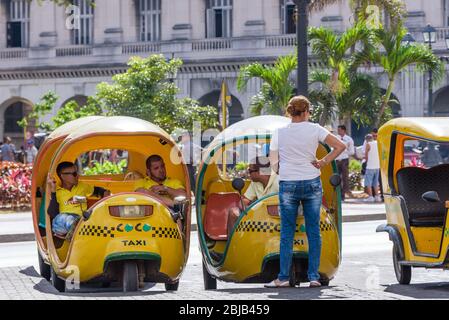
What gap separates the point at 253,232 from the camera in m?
12.7

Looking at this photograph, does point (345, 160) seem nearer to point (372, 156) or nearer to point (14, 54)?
point (372, 156)

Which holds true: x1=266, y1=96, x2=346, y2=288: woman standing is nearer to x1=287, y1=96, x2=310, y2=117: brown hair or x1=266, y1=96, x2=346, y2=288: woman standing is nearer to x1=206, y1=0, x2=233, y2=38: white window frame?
x1=287, y1=96, x2=310, y2=117: brown hair

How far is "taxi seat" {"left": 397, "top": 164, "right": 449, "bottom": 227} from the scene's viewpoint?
13773 mm

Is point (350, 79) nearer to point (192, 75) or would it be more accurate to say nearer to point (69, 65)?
point (192, 75)

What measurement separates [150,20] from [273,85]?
84.0 ft

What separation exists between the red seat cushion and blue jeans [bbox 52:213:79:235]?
1451 mm

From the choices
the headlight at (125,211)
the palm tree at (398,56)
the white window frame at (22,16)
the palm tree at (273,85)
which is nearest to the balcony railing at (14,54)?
the white window frame at (22,16)

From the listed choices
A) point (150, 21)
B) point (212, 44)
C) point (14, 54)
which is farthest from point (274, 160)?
point (14, 54)

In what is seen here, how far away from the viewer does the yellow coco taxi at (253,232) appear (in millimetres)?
12656

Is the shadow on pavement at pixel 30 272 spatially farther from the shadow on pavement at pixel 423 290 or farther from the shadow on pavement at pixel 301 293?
the shadow on pavement at pixel 423 290

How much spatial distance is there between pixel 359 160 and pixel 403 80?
1603cm

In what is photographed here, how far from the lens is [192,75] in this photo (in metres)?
58.5

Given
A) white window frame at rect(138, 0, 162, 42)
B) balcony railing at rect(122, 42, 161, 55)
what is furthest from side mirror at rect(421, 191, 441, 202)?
white window frame at rect(138, 0, 162, 42)

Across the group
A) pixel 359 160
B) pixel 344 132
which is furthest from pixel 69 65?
pixel 344 132
